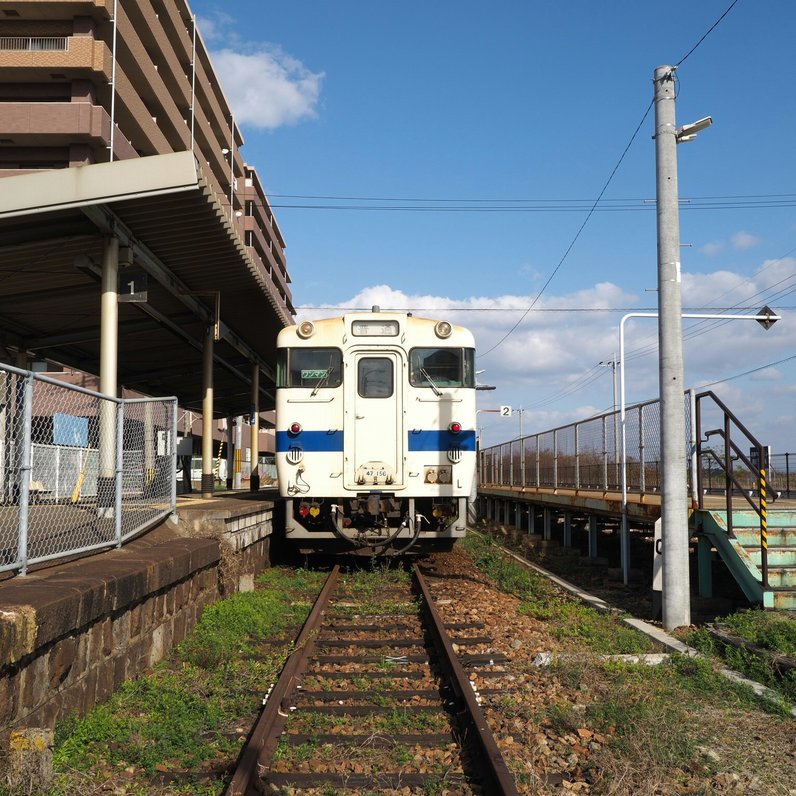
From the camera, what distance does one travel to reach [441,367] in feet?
37.9

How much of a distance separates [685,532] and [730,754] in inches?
152

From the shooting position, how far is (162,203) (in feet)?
34.8

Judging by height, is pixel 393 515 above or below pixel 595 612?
above

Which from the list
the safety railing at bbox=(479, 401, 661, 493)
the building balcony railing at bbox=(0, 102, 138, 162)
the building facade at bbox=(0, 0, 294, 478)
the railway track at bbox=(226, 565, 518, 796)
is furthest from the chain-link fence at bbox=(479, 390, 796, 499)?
the building balcony railing at bbox=(0, 102, 138, 162)

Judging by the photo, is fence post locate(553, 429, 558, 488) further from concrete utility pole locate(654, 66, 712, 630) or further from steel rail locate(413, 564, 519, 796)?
steel rail locate(413, 564, 519, 796)

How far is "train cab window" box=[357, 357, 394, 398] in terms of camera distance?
Result: 37.6ft

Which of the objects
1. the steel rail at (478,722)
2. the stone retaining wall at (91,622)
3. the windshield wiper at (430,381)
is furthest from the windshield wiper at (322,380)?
the steel rail at (478,722)

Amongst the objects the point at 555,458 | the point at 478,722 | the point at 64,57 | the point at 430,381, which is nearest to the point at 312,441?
the point at 430,381

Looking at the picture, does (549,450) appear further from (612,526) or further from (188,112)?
(188,112)

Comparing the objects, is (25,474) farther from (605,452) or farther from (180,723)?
(605,452)

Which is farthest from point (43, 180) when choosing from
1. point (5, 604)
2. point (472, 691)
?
point (472, 691)

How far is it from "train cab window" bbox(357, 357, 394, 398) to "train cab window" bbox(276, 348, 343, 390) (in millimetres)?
298

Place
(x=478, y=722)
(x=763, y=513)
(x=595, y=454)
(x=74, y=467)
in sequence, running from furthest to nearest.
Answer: (x=595, y=454), (x=763, y=513), (x=74, y=467), (x=478, y=722)

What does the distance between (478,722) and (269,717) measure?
125cm
